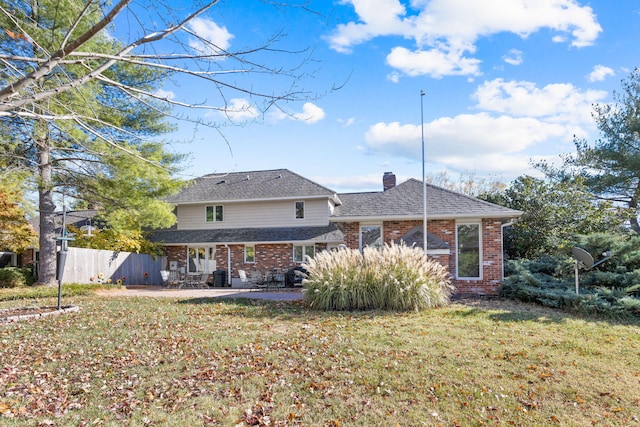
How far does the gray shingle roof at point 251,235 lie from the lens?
19734mm

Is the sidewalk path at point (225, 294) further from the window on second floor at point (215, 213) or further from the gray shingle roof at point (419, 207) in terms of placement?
the window on second floor at point (215, 213)

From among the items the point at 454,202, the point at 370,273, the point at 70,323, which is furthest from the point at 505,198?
the point at 70,323

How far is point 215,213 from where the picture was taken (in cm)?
2262

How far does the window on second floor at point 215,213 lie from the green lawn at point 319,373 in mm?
13888

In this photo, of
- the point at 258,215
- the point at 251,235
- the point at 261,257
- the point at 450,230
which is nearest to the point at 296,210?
the point at 258,215

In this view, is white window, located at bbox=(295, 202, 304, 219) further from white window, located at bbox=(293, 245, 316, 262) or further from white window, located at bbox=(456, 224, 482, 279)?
white window, located at bbox=(456, 224, 482, 279)

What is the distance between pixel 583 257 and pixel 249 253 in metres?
14.5

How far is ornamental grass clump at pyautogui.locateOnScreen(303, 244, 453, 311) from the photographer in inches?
397

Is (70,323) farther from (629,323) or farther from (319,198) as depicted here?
(319,198)

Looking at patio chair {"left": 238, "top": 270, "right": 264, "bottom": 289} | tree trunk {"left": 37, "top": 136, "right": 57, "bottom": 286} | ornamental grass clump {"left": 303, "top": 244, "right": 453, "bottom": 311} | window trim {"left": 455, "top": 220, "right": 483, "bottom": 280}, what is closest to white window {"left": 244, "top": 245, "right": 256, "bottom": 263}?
patio chair {"left": 238, "top": 270, "right": 264, "bottom": 289}

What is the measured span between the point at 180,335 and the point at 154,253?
51.0 feet

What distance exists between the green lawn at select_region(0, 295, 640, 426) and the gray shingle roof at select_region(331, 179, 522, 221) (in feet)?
19.3

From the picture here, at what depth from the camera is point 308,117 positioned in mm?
4793

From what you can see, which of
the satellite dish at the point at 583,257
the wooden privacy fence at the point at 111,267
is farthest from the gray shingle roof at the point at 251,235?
the satellite dish at the point at 583,257
